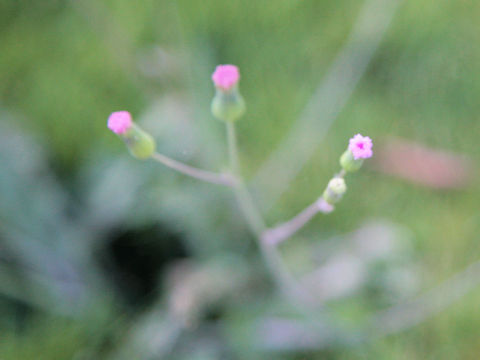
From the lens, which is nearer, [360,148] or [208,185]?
[360,148]

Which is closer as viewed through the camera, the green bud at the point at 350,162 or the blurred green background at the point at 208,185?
the green bud at the point at 350,162

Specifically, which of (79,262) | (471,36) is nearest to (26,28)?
(79,262)

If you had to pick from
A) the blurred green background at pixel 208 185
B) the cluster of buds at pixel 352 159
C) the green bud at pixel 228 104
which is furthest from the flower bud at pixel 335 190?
the blurred green background at pixel 208 185

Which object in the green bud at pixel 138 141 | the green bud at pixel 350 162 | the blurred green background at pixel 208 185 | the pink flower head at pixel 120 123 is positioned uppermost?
the blurred green background at pixel 208 185

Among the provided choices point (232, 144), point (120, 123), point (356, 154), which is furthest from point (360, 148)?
point (120, 123)

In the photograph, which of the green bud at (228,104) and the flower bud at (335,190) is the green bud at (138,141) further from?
the flower bud at (335,190)

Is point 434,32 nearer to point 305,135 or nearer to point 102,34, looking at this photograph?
point 305,135

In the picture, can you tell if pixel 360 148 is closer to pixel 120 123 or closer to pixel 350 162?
pixel 350 162
